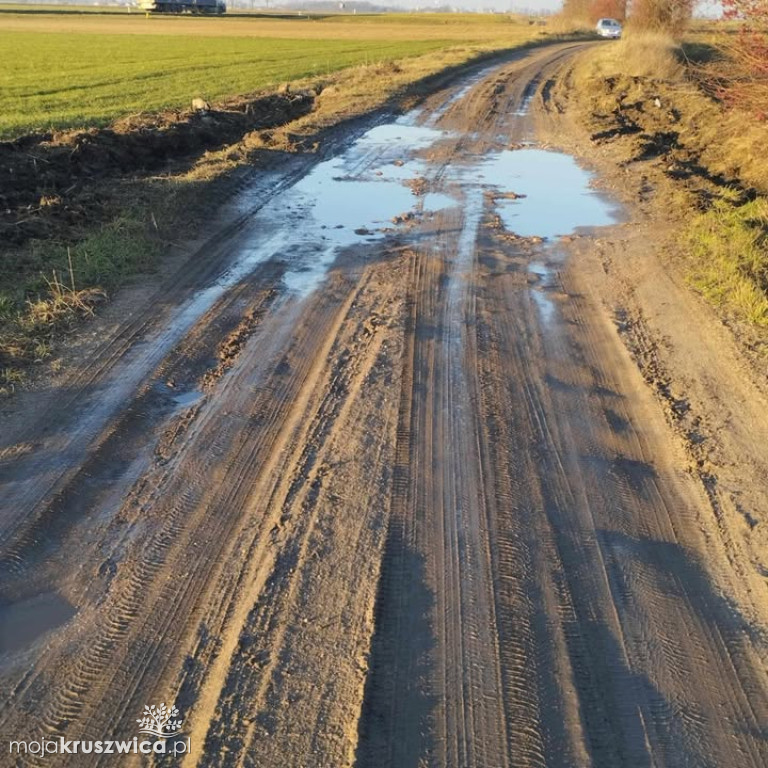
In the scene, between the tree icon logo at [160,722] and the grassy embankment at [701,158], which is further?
the grassy embankment at [701,158]

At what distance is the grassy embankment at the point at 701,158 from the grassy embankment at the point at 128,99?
6.82 meters

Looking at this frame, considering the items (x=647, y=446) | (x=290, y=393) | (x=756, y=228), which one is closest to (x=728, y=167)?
(x=756, y=228)

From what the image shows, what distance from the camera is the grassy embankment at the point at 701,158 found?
829 cm

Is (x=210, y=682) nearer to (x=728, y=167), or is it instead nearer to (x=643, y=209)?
(x=643, y=209)

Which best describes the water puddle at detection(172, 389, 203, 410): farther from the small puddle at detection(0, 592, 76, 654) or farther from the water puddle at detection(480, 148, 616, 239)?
the water puddle at detection(480, 148, 616, 239)

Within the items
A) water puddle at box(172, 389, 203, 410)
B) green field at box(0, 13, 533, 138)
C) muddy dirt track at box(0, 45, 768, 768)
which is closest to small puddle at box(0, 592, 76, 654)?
muddy dirt track at box(0, 45, 768, 768)

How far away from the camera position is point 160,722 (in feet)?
10.2

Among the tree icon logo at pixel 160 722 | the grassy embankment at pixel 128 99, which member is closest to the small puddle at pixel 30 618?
the tree icon logo at pixel 160 722

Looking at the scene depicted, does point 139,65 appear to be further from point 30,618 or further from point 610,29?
point 610,29

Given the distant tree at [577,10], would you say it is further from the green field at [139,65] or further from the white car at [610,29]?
the green field at [139,65]

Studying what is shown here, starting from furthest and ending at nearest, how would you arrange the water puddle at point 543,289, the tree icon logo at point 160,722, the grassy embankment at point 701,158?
the grassy embankment at point 701,158 < the water puddle at point 543,289 < the tree icon logo at point 160,722

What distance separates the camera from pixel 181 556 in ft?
13.3

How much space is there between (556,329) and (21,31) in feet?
241

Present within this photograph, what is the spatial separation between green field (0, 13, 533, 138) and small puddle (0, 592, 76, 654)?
1527cm
